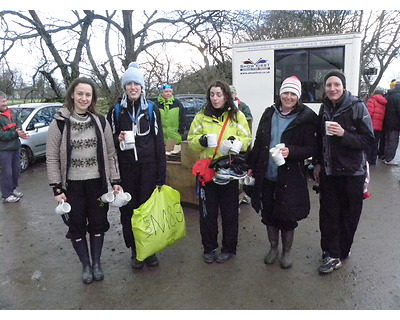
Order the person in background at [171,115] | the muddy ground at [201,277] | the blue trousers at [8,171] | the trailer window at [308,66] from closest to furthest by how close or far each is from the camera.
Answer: the muddy ground at [201,277], the blue trousers at [8,171], the person in background at [171,115], the trailer window at [308,66]

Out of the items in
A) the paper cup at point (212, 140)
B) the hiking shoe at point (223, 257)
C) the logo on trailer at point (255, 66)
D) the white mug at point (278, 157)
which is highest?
the logo on trailer at point (255, 66)

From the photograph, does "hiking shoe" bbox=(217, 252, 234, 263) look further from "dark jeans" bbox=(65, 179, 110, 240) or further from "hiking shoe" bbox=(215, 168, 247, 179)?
"dark jeans" bbox=(65, 179, 110, 240)

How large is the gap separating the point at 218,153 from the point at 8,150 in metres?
3.93

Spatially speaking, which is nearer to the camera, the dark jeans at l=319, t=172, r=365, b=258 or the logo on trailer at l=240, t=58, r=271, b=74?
the dark jeans at l=319, t=172, r=365, b=258

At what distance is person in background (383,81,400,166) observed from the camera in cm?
743

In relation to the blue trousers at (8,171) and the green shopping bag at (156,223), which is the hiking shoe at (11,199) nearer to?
the blue trousers at (8,171)

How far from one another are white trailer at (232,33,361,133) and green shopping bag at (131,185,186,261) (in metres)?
4.28

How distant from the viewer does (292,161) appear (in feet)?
9.61

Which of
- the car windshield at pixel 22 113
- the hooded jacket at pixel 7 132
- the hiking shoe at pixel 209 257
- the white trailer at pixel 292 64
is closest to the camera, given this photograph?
the hiking shoe at pixel 209 257

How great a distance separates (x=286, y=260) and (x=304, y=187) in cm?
74

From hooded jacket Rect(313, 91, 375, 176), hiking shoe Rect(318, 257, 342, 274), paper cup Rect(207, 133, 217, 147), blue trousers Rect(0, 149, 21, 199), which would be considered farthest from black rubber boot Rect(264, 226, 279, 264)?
blue trousers Rect(0, 149, 21, 199)

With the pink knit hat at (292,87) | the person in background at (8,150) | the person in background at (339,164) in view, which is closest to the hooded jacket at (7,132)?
the person in background at (8,150)

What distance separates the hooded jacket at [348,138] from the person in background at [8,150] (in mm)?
4669

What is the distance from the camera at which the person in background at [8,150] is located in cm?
529
